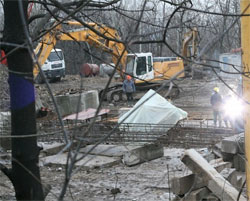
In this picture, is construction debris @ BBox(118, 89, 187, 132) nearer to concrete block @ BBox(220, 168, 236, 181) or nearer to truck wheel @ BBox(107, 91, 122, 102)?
concrete block @ BBox(220, 168, 236, 181)

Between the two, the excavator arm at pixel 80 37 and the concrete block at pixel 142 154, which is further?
the concrete block at pixel 142 154

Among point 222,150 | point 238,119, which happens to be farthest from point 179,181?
point 238,119

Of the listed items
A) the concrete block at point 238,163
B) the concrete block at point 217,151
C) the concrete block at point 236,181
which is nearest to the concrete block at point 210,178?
the concrete block at point 236,181

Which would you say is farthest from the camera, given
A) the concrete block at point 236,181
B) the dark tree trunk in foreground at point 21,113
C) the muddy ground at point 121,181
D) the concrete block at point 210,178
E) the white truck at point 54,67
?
the white truck at point 54,67

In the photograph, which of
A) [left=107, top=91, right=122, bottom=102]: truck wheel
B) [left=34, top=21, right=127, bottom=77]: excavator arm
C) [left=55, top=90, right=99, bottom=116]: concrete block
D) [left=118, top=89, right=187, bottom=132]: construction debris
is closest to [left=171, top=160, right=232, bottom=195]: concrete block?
[left=34, top=21, right=127, bottom=77]: excavator arm

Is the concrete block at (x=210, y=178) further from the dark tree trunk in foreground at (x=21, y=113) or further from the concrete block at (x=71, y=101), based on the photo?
the concrete block at (x=71, y=101)

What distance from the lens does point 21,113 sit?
4.00 metres

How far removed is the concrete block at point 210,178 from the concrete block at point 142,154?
4.78 m

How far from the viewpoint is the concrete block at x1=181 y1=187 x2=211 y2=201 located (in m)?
6.26

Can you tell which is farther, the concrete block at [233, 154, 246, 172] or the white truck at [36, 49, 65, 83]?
the white truck at [36, 49, 65, 83]

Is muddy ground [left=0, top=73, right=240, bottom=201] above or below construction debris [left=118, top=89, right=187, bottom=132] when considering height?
below

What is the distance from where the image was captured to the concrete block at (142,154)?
439 inches

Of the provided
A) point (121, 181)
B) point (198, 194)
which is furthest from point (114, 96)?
point (198, 194)

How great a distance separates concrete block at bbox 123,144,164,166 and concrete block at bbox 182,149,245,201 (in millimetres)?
4785
